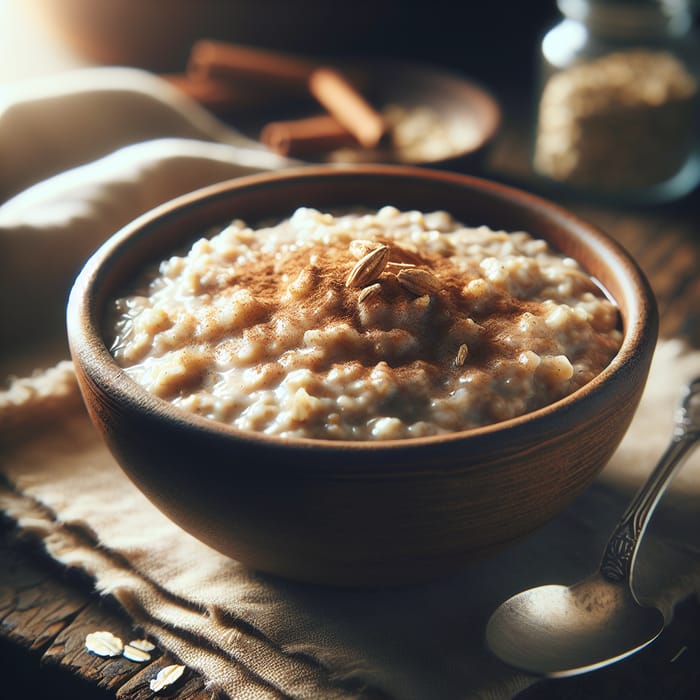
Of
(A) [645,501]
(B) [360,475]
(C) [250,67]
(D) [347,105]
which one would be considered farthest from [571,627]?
(C) [250,67]

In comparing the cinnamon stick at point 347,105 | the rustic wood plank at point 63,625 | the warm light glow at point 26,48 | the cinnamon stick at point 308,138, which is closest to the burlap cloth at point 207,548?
the rustic wood plank at point 63,625

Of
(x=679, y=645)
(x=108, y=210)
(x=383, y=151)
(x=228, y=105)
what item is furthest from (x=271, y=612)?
(x=228, y=105)

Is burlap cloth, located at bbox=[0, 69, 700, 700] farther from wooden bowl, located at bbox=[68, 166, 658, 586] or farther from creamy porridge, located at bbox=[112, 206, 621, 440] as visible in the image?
creamy porridge, located at bbox=[112, 206, 621, 440]

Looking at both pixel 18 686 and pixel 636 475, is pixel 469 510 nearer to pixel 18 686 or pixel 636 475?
pixel 636 475

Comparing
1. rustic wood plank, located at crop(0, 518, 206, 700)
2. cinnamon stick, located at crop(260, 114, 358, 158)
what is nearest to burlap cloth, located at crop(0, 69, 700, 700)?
rustic wood plank, located at crop(0, 518, 206, 700)

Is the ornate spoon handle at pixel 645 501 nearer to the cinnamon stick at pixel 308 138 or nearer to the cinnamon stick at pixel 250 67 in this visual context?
the cinnamon stick at pixel 308 138

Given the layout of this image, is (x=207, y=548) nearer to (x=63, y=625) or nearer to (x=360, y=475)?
(x=63, y=625)
